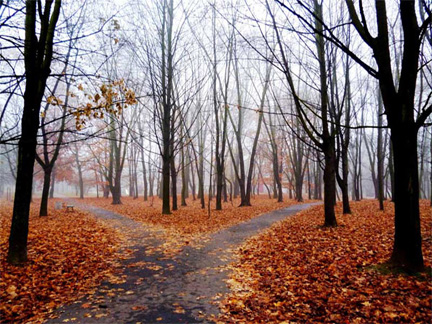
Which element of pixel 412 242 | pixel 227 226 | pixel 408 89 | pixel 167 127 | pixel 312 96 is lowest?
pixel 227 226

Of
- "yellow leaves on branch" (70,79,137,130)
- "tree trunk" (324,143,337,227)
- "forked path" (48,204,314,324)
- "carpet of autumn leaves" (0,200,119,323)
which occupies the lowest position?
"forked path" (48,204,314,324)

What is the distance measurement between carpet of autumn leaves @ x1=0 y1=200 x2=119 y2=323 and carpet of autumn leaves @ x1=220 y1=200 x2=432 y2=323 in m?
2.72

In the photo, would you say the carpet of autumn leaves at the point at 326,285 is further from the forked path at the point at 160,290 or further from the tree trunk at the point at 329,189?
the tree trunk at the point at 329,189

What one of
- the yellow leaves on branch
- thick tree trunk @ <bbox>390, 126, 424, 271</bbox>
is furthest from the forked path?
the yellow leaves on branch

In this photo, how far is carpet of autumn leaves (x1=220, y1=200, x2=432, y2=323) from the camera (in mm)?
3391

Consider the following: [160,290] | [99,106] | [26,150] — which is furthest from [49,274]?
[99,106]

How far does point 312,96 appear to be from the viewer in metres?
26.1

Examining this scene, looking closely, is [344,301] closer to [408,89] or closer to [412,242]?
[412,242]

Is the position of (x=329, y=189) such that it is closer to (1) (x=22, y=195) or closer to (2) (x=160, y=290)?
(2) (x=160, y=290)

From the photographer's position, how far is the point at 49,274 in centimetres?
511

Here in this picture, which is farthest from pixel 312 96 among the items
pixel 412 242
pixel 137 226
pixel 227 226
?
pixel 412 242

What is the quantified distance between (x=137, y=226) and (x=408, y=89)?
10.1 meters

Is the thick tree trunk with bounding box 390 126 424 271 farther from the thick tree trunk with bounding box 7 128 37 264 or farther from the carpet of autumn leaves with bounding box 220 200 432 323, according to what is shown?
the thick tree trunk with bounding box 7 128 37 264

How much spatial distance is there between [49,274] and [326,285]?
204 inches
